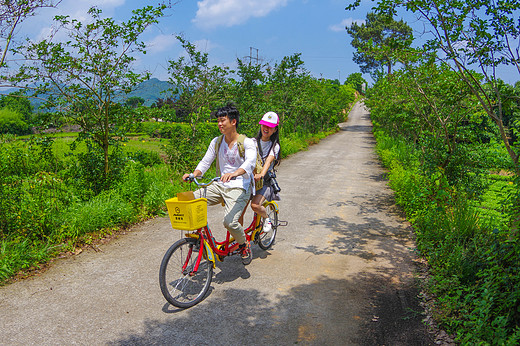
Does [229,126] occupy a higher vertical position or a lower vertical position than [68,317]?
higher

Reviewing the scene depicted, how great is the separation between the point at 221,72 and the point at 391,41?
6283 millimetres

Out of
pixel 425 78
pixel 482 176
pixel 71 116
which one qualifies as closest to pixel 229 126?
pixel 71 116

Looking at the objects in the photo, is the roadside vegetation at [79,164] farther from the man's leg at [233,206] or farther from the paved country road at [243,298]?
the man's leg at [233,206]

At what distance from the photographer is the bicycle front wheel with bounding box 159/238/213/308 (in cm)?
352

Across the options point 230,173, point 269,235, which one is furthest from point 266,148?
point 269,235

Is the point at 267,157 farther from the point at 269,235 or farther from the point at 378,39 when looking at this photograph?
the point at 378,39

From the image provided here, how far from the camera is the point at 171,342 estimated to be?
3.14 metres

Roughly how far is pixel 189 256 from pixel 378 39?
44.1m

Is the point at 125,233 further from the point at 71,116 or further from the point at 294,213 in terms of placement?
the point at 294,213

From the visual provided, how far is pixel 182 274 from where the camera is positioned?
374 cm

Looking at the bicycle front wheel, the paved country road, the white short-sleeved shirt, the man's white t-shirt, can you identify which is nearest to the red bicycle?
the bicycle front wheel

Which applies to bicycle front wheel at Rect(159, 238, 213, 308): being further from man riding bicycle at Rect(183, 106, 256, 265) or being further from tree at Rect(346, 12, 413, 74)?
tree at Rect(346, 12, 413, 74)

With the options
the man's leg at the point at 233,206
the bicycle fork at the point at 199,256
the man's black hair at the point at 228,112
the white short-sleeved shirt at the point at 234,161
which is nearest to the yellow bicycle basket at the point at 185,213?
the bicycle fork at the point at 199,256

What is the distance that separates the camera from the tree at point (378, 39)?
481cm
